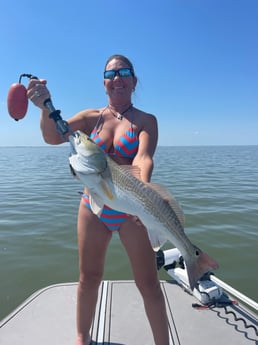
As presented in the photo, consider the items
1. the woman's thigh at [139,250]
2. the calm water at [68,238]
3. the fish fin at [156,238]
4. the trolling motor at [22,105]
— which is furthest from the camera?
the calm water at [68,238]

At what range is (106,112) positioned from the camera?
3488 millimetres

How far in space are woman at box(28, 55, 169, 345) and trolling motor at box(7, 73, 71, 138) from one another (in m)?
0.10

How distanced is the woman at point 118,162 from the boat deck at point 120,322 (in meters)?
0.49

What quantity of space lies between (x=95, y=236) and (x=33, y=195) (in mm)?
12930

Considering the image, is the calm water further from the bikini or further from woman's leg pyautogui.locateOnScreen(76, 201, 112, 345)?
woman's leg pyautogui.locateOnScreen(76, 201, 112, 345)

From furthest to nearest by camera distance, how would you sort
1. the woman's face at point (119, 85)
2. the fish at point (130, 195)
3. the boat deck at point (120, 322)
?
the boat deck at point (120, 322) < the woman's face at point (119, 85) < the fish at point (130, 195)

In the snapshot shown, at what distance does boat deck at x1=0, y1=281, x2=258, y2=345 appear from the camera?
374cm

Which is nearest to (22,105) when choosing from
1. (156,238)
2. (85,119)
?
(85,119)

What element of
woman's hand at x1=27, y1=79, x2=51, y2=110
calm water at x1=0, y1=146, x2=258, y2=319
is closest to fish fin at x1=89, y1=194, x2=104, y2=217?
calm water at x1=0, y1=146, x2=258, y2=319

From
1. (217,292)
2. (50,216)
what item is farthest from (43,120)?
(50,216)

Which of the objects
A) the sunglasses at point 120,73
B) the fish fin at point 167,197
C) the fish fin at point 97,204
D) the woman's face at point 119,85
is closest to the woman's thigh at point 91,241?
the fish fin at point 97,204

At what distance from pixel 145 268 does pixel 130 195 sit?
974mm

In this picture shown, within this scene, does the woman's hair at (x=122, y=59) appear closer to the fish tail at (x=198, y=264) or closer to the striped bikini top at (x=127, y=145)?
the striped bikini top at (x=127, y=145)

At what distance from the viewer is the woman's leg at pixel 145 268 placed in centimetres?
301
